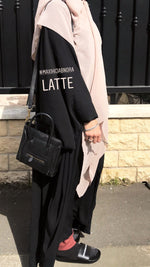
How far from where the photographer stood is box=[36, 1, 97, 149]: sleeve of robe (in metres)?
2.16

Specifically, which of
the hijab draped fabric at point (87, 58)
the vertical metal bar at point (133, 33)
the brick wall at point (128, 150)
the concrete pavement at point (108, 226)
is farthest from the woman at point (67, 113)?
the vertical metal bar at point (133, 33)

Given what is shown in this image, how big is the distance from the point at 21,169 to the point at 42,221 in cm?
135

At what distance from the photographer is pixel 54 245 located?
249 cm

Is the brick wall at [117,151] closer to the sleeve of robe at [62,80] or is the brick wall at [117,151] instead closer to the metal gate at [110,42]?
the metal gate at [110,42]

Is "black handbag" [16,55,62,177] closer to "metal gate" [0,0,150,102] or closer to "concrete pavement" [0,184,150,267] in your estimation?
"concrete pavement" [0,184,150,267]

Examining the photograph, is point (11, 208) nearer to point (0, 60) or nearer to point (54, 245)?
point (54, 245)

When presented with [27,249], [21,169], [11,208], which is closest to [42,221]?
→ [27,249]

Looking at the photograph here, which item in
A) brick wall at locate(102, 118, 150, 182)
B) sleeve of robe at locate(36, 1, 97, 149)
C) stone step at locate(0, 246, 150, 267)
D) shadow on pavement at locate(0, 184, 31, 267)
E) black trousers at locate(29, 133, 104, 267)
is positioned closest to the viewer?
sleeve of robe at locate(36, 1, 97, 149)

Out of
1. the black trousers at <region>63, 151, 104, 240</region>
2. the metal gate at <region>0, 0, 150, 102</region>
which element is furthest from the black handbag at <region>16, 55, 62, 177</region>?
the metal gate at <region>0, 0, 150, 102</region>

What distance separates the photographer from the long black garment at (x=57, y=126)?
2.18 metres

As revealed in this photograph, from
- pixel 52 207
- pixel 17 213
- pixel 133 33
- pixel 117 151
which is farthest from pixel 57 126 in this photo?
pixel 133 33

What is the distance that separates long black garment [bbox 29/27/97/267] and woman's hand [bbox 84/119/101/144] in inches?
1.6

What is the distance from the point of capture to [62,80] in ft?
7.24

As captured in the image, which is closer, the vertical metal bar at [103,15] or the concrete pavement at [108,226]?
the concrete pavement at [108,226]
